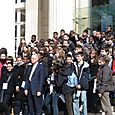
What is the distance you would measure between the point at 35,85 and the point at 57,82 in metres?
0.61

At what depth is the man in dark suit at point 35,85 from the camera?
1001cm

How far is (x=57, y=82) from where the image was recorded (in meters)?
10.3

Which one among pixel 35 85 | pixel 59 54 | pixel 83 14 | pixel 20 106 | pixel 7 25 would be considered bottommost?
pixel 20 106

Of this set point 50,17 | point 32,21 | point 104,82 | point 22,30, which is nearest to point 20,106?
point 104,82

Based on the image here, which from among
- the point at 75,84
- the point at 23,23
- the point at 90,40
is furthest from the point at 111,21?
the point at 75,84

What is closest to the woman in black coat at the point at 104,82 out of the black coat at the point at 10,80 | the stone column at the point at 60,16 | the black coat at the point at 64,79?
the black coat at the point at 64,79

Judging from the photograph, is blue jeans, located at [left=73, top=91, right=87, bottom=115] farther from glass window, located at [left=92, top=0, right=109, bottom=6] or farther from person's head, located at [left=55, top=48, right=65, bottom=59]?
glass window, located at [left=92, top=0, right=109, bottom=6]

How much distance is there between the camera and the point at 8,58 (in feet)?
35.2

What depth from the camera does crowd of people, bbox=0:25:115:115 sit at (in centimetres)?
1010

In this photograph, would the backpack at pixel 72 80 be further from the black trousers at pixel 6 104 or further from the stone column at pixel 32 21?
the stone column at pixel 32 21

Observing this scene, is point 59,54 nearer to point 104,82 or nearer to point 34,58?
point 34,58

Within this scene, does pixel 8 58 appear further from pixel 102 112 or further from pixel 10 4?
pixel 10 4

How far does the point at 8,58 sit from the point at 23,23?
10.4 m

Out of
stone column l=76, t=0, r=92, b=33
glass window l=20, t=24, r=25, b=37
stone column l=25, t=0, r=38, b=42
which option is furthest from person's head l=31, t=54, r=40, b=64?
glass window l=20, t=24, r=25, b=37
